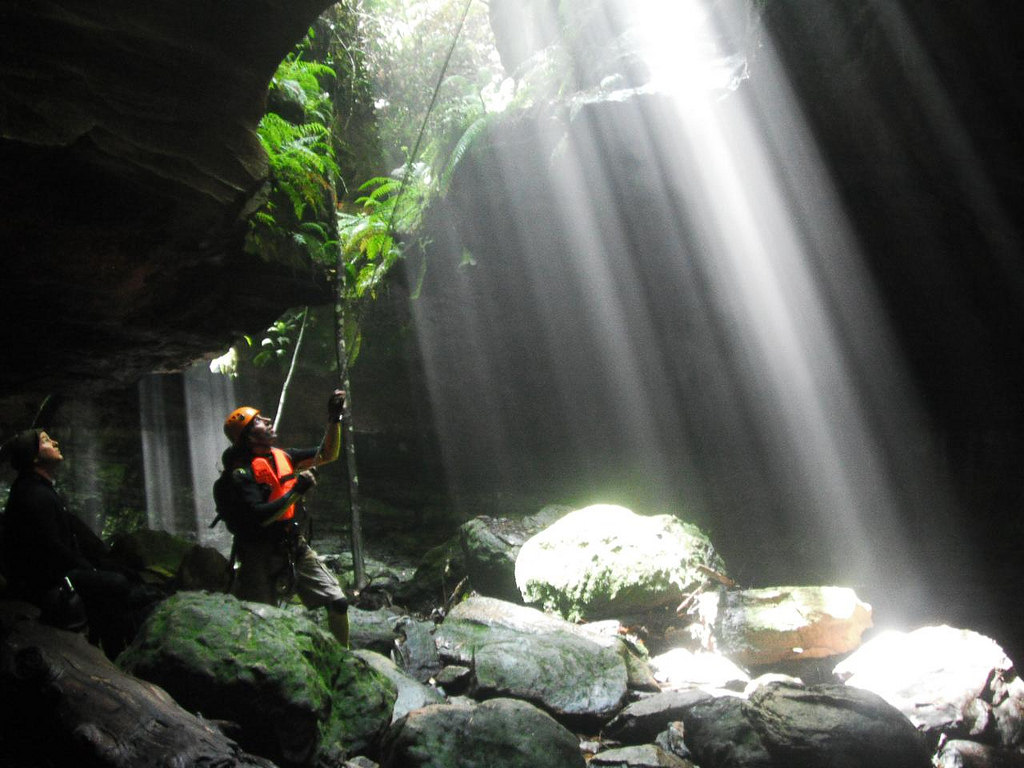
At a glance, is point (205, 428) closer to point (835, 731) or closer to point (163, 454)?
point (163, 454)

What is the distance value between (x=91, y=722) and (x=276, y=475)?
242 cm

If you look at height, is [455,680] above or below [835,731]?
above

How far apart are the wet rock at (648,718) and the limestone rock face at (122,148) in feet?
17.6

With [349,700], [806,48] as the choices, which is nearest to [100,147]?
[349,700]

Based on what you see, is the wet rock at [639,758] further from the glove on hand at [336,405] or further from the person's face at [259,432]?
the person's face at [259,432]

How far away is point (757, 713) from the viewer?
4645mm

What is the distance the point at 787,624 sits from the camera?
666cm

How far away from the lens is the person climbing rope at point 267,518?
5160mm

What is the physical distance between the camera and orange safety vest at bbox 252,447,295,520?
5.26 metres

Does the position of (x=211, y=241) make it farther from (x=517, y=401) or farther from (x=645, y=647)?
(x=517, y=401)

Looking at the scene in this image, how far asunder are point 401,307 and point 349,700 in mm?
7953

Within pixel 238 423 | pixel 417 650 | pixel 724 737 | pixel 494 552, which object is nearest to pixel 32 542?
pixel 238 423

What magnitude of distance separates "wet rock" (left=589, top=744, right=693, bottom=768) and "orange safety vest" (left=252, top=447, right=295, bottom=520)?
10.5 ft

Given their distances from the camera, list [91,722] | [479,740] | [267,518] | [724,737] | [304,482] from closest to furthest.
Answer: [91,722]
[479,740]
[724,737]
[267,518]
[304,482]
